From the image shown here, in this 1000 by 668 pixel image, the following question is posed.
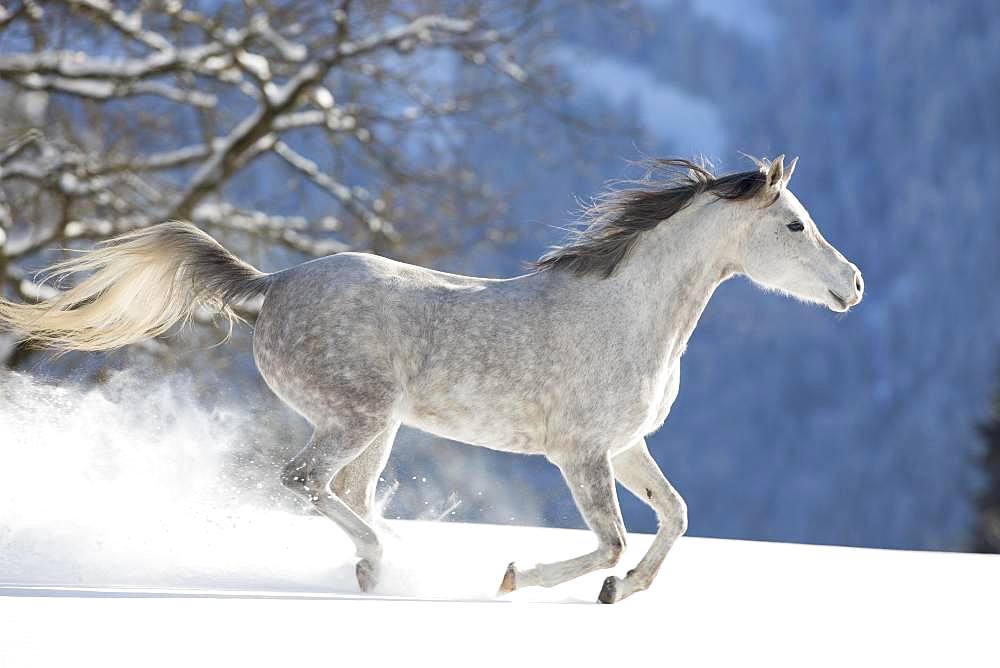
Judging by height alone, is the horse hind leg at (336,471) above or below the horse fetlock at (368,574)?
above

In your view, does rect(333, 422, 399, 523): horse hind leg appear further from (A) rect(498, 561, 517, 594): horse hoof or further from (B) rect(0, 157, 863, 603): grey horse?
(A) rect(498, 561, 517, 594): horse hoof

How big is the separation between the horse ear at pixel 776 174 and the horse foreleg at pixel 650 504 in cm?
115

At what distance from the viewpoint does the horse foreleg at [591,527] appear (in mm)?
4582

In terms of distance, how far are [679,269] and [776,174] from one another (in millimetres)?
531

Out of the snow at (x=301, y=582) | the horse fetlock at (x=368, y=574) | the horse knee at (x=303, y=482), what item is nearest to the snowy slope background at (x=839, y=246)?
the snow at (x=301, y=582)

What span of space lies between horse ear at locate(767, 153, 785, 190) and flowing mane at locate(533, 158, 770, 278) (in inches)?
1.3

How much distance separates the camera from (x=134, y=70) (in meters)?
10.4

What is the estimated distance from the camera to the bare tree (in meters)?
10.3

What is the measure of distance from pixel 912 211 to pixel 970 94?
19139 millimetres

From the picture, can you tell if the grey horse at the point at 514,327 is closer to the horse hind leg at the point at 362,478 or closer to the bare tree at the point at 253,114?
the horse hind leg at the point at 362,478

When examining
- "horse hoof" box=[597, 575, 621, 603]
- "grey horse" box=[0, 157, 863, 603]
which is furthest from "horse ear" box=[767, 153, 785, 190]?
"horse hoof" box=[597, 575, 621, 603]

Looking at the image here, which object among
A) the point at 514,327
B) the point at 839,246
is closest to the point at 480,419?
the point at 514,327

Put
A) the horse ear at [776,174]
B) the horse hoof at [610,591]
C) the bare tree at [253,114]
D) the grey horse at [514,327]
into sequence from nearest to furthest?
the horse hoof at [610,591]
the grey horse at [514,327]
the horse ear at [776,174]
the bare tree at [253,114]

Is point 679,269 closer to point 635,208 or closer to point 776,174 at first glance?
point 635,208
